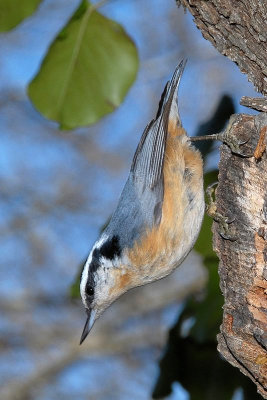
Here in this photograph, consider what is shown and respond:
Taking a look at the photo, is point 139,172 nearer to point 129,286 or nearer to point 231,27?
point 129,286

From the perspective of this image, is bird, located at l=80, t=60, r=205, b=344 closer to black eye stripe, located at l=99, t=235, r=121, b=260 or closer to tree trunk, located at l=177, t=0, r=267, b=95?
black eye stripe, located at l=99, t=235, r=121, b=260

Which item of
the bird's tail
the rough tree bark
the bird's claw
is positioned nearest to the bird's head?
the bird's tail

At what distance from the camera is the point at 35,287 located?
20.8ft

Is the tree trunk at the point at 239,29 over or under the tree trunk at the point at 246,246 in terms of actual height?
over

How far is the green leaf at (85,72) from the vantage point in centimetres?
265

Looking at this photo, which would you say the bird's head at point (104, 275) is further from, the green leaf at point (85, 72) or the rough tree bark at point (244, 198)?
the rough tree bark at point (244, 198)

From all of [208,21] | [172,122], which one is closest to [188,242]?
[172,122]

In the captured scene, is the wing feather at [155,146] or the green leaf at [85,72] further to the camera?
the wing feather at [155,146]

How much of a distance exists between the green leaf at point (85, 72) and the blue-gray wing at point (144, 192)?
1.30ft

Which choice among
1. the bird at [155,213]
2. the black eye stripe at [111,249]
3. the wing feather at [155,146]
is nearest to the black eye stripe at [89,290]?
the bird at [155,213]

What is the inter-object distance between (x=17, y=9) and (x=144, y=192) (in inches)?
37.3

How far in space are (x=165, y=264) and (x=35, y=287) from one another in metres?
3.58

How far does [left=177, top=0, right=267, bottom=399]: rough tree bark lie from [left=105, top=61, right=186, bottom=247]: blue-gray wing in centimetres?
64

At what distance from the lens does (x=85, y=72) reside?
2.70 m
